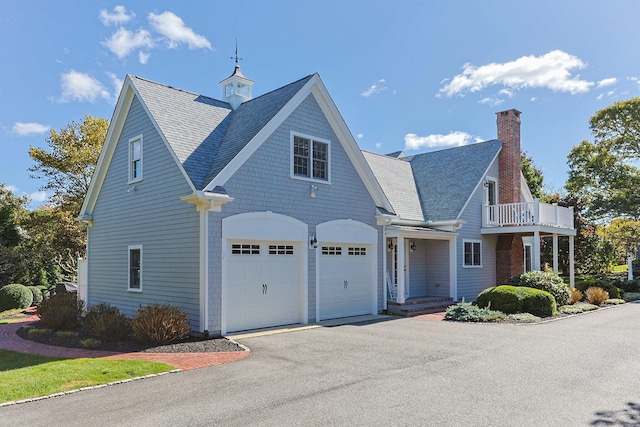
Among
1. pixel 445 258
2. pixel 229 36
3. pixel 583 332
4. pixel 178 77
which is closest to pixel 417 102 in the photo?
pixel 445 258

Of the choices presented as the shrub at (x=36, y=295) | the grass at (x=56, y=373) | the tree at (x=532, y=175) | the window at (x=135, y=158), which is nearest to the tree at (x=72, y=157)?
the shrub at (x=36, y=295)

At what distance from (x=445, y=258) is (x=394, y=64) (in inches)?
324

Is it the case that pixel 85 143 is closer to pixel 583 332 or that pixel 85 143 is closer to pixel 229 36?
pixel 229 36

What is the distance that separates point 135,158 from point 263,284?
5959 mm

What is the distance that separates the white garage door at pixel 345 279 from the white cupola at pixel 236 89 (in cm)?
715

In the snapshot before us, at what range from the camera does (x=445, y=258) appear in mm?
20203

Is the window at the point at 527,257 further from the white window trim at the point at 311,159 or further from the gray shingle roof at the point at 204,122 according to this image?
the gray shingle roof at the point at 204,122

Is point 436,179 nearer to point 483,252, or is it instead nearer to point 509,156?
point 509,156

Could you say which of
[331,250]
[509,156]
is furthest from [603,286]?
[331,250]

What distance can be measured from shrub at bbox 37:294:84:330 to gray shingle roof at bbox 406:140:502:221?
1405 centimetres

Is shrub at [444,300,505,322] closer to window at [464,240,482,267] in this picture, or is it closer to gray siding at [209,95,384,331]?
gray siding at [209,95,384,331]

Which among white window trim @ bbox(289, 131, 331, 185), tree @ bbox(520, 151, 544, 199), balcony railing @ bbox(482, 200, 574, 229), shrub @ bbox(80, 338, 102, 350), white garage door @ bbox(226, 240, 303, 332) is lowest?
shrub @ bbox(80, 338, 102, 350)

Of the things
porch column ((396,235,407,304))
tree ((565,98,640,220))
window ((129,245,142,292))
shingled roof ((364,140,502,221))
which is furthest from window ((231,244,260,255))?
tree ((565,98,640,220))

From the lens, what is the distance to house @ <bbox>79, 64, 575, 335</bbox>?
12297mm
